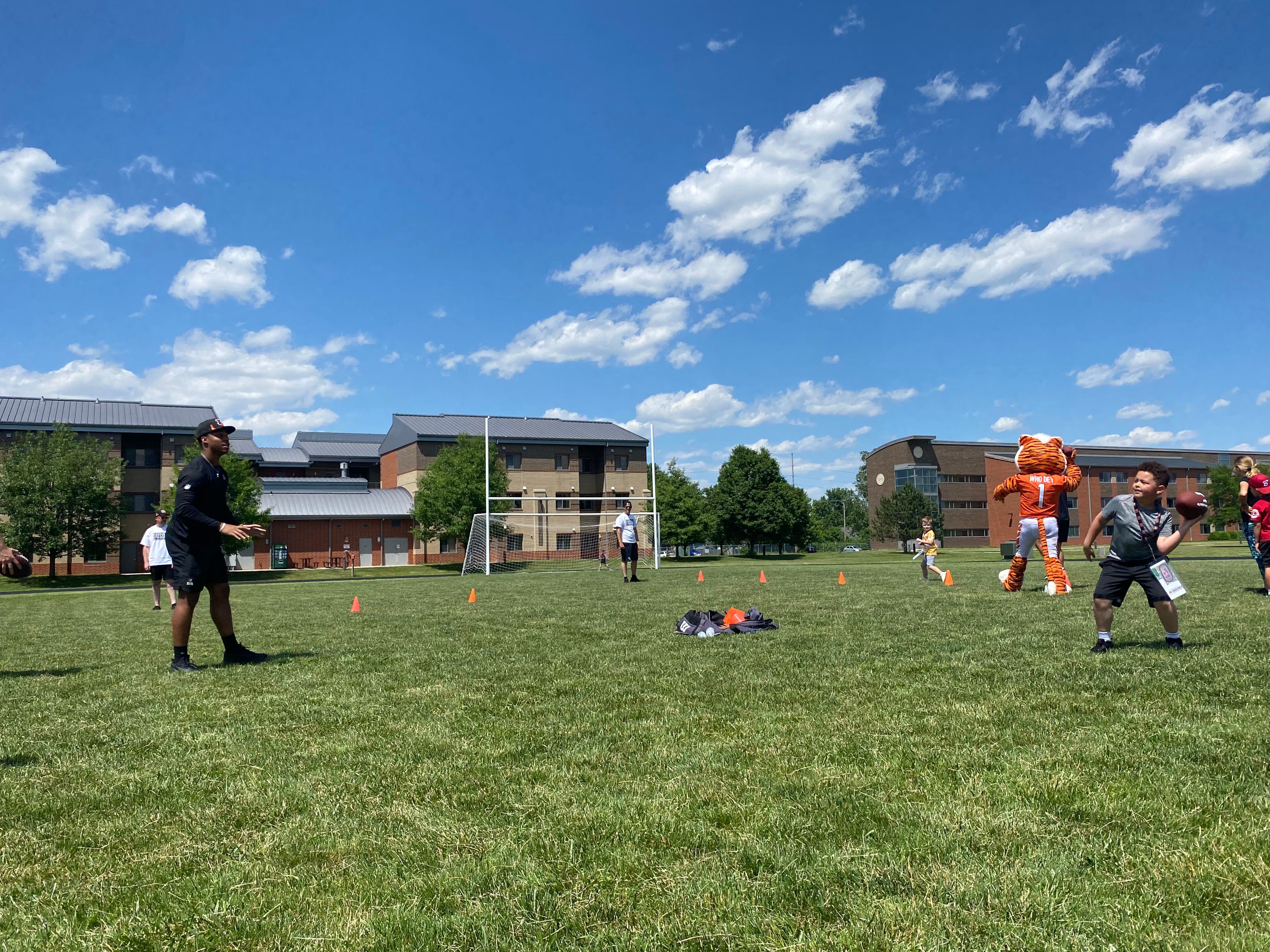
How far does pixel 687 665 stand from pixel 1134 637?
4.60 meters

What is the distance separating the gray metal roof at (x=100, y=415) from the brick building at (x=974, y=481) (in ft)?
214

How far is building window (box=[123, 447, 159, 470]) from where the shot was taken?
58.3 m

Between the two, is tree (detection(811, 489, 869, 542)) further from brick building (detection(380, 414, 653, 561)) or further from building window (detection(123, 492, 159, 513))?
building window (detection(123, 492, 159, 513))

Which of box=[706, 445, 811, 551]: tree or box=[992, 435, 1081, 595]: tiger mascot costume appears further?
box=[706, 445, 811, 551]: tree

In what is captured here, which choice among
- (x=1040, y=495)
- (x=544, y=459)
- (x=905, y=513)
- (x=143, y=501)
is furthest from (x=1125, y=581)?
(x=905, y=513)

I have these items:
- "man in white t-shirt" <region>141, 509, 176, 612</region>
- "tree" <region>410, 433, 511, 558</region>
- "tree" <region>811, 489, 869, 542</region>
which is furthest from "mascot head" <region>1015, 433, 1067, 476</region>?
"tree" <region>811, 489, 869, 542</region>

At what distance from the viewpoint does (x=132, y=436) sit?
58.4 metres

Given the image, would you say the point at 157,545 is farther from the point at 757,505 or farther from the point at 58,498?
the point at 757,505

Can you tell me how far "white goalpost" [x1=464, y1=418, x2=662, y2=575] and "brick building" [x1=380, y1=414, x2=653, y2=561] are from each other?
248 millimetres

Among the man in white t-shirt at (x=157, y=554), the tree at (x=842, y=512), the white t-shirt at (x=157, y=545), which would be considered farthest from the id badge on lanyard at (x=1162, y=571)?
the tree at (x=842, y=512)

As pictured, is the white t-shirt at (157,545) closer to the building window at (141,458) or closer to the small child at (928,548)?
the small child at (928,548)

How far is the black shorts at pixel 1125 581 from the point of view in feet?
24.5

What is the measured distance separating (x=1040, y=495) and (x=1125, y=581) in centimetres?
692

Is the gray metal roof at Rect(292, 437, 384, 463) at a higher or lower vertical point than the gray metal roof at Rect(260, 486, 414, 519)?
higher
